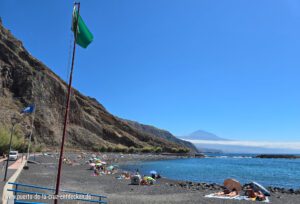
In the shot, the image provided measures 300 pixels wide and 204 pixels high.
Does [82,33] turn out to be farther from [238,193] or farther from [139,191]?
[238,193]

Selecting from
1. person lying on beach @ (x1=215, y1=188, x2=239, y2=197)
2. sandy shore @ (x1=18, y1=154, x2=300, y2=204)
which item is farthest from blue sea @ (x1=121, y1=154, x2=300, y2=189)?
person lying on beach @ (x1=215, y1=188, x2=239, y2=197)

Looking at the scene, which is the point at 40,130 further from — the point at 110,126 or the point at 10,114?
the point at 110,126

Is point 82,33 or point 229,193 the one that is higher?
point 82,33

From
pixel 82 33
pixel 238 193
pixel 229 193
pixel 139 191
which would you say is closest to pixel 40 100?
pixel 139 191

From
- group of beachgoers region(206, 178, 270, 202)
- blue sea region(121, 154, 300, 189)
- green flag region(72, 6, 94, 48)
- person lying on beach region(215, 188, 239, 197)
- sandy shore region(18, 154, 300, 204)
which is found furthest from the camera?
blue sea region(121, 154, 300, 189)

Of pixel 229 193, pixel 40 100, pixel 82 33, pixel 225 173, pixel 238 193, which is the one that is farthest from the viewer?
pixel 40 100

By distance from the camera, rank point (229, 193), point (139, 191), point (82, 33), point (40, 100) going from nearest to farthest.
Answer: point (82, 33)
point (229, 193)
point (139, 191)
point (40, 100)

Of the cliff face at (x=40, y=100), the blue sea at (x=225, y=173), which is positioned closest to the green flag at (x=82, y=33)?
the blue sea at (x=225, y=173)

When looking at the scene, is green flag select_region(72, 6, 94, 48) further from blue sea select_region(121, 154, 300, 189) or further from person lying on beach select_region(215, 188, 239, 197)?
blue sea select_region(121, 154, 300, 189)

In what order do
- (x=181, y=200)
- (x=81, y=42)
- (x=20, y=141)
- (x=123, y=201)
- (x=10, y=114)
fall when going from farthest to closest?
(x=10, y=114) < (x=20, y=141) < (x=181, y=200) < (x=123, y=201) < (x=81, y=42)

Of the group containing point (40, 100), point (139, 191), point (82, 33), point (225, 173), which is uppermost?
point (40, 100)

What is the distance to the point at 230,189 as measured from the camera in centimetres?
2609

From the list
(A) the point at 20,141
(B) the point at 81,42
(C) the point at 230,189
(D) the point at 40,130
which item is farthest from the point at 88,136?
(B) the point at 81,42

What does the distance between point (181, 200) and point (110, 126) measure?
382ft
